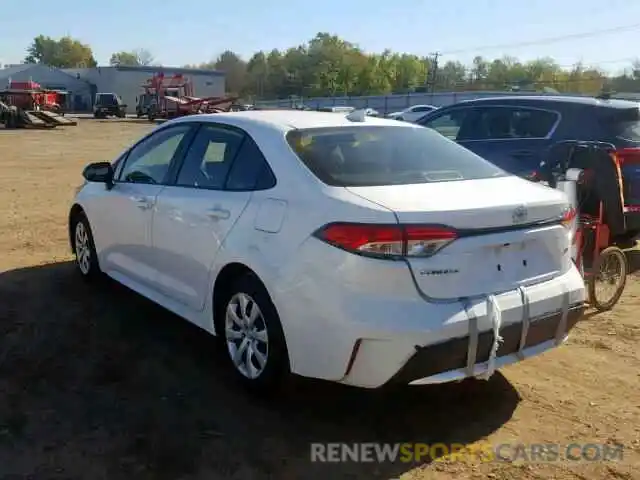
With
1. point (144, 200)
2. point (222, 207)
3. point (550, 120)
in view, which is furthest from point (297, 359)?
point (550, 120)

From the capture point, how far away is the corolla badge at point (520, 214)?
11.2 feet

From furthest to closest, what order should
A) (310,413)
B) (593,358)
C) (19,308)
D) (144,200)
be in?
1. (19,308)
2. (144,200)
3. (593,358)
4. (310,413)

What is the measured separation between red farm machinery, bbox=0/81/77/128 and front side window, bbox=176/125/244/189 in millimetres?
34170

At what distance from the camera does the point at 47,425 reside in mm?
3523

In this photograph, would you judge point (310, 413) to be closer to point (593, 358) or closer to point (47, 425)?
point (47, 425)

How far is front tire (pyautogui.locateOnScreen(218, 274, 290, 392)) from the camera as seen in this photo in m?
3.58

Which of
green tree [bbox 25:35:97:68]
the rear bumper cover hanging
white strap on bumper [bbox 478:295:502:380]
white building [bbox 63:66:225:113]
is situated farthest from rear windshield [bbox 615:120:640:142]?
green tree [bbox 25:35:97:68]

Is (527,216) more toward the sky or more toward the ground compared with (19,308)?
more toward the sky

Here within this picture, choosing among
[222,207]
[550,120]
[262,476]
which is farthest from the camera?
[550,120]

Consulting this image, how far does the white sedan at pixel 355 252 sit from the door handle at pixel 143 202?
0.24 ft

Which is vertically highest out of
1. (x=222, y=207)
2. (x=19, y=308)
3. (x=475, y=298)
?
(x=222, y=207)

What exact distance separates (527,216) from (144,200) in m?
2.71

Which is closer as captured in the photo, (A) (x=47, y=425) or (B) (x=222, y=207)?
(A) (x=47, y=425)

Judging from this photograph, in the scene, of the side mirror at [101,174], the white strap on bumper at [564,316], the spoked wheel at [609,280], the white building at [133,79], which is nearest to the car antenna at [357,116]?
the white strap on bumper at [564,316]
